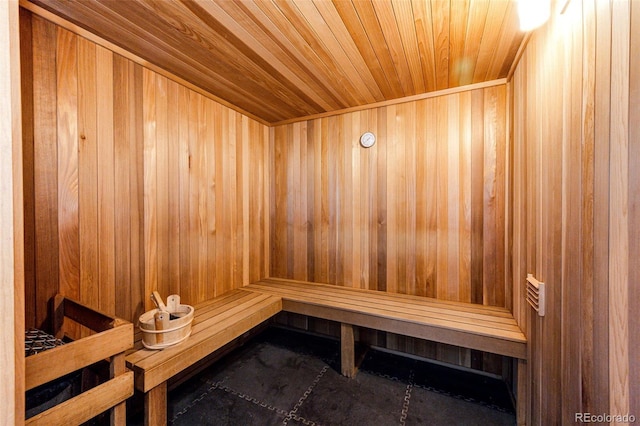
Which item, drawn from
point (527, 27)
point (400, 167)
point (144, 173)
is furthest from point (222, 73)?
point (527, 27)

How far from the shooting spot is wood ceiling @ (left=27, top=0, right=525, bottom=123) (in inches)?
52.2

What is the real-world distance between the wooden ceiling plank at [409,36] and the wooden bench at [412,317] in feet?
6.33

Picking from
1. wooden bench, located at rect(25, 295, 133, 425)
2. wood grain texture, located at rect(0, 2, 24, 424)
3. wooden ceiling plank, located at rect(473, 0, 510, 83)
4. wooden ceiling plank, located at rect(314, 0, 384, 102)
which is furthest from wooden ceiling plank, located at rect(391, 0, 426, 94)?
wooden bench, located at rect(25, 295, 133, 425)

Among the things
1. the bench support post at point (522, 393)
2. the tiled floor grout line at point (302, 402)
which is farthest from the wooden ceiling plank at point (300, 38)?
the tiled floor grout line at point (302, 402)

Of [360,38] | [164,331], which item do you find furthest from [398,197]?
[164,331]

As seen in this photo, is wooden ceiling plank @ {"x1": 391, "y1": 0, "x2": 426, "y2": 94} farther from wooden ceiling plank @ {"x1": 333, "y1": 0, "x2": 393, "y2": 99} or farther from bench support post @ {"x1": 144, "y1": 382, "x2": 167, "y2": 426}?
bench support post @ {"x1": 144, "y1": 382, "x2": 167, "y2": 426}

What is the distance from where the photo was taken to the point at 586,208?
2.91 feet

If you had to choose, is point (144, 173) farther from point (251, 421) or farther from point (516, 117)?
point (516, 117)

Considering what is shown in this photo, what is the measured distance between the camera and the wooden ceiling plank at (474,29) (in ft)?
4.35

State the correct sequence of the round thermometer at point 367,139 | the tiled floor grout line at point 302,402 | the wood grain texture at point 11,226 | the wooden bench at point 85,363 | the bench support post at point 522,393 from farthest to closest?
the round thermometer at point 367,139 → the tiled floor grout line at point 302,402 → the bench support post at point 522,393 → the wooden bench at point 85,363 → the wood grain texture at point 11,226

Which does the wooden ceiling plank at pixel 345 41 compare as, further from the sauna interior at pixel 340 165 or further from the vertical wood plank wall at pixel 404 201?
the vertical wood plank wall at pixel 404 201

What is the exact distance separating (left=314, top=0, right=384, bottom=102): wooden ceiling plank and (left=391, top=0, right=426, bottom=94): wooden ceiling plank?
9.5 inches

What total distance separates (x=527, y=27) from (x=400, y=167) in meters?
1.28

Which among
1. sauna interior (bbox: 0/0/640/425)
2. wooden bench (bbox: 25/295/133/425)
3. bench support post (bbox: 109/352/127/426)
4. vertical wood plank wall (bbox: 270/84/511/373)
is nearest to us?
sauna interior (bbox: 0/0/640/425)
